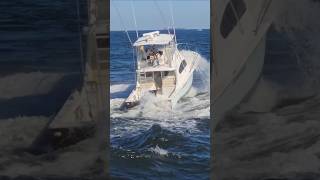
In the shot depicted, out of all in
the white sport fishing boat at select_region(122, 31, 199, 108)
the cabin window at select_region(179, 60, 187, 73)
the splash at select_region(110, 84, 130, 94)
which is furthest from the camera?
the splash at select_region(110, 84, 130, 94)

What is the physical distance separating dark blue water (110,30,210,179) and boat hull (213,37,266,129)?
14.8ft

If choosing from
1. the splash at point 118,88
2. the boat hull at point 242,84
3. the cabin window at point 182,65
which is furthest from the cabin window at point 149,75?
the boat hull at point 242,84

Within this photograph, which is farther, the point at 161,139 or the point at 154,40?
the point at 154,40

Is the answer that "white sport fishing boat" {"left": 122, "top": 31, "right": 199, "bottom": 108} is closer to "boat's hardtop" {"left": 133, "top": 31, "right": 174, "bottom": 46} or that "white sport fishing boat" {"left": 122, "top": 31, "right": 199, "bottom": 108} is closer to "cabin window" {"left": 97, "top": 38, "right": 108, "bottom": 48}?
"boat's hardtop" {"left": 133, "top": 31, "right": 174, "bottom": 46}

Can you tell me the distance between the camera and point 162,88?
19703mm

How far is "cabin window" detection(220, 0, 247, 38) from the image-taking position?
500 centimetres

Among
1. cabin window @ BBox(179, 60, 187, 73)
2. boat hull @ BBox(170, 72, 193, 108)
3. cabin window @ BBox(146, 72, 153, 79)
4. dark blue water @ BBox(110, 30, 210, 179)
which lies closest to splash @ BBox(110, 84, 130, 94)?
dark blue water @ BBox(110, 30, 210, 179)

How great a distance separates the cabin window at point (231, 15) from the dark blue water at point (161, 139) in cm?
475

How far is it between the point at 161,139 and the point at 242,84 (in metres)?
8.10

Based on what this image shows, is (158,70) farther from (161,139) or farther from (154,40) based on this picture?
(161,139)

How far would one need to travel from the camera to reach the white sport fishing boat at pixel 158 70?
63.9 ft

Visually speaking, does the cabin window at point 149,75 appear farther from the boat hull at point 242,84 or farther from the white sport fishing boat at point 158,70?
the boat hull at point 242,84

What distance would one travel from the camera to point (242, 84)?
5.02 meters

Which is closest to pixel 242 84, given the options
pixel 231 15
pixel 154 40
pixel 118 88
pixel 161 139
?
pixel 231 15
